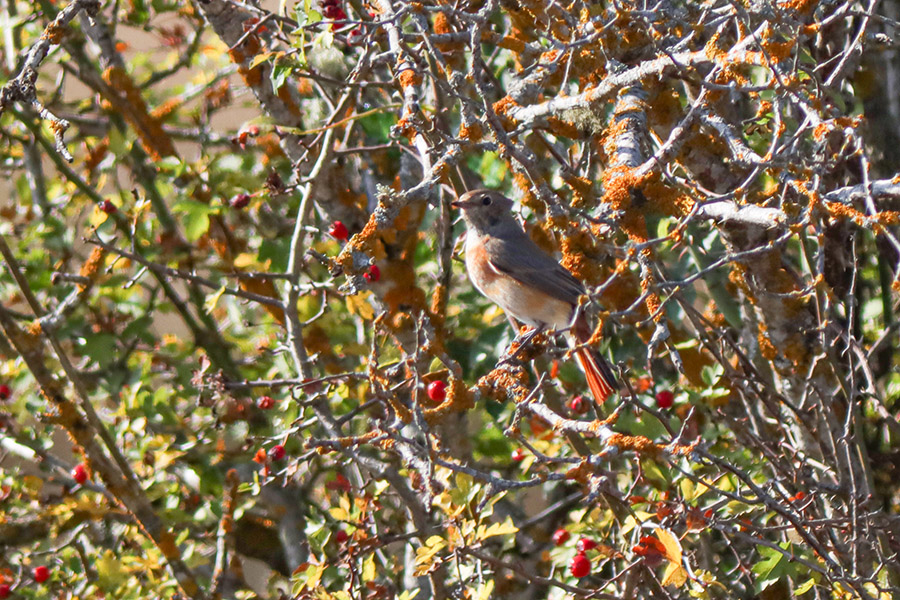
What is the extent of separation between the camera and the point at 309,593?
284cm

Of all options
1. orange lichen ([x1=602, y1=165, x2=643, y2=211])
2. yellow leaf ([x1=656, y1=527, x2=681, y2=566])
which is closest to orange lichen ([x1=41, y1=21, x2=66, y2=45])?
orange lichen ([x1=602, y1=165, x2=643, y2=211])

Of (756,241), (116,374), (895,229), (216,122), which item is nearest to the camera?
(756,241)

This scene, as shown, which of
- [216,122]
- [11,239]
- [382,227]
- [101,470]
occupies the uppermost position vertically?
[216,122]

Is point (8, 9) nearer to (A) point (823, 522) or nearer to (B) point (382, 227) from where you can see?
(B) point (382, 227)

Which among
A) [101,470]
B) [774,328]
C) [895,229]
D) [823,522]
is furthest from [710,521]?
[101,470]

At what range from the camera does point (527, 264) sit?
3.80m

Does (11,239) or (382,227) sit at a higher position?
(11,239)

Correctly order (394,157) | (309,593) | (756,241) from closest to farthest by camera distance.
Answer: (309,593), (756,241), (394,157)

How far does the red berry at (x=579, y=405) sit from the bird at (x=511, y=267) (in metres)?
0.13

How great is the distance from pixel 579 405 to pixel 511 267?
0.60 meters

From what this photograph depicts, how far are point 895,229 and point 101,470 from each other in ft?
9.28

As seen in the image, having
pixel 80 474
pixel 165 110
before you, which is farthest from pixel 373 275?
pixel 165 110

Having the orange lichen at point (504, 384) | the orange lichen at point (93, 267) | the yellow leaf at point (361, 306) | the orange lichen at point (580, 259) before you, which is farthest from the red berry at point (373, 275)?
the orange lichen at point (93, 267)

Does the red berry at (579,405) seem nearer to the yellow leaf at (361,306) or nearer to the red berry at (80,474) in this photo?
→ the yellow leaf at (361,306)
